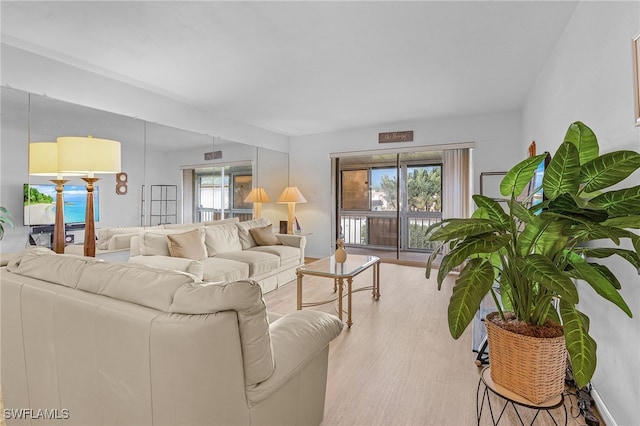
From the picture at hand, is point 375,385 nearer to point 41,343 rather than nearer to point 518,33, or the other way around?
point 41,343

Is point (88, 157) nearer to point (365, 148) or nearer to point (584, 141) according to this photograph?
point (584, 141)

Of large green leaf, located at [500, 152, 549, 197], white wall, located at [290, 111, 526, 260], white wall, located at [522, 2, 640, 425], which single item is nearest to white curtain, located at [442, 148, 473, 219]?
white wall, located at [290, 111, 526, 260]

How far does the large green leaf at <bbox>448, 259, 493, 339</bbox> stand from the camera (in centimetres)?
114

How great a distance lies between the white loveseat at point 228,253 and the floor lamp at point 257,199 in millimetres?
497

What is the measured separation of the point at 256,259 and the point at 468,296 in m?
2.98

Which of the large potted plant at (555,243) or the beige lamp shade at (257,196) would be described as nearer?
the large potted plant at (555,243)

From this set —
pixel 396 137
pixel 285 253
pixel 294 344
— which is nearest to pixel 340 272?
pixel 285 253

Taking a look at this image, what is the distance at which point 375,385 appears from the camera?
206cm

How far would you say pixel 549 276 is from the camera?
1015mm

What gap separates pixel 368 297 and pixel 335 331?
7.79 feet

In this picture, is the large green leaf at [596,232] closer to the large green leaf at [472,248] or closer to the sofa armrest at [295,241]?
the large green leaf at [472,248]

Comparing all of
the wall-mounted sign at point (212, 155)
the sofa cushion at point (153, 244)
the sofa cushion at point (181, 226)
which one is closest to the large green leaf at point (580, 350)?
the sofa cushion at point (153, 244)

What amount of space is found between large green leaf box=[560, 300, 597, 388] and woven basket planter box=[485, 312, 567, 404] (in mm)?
117

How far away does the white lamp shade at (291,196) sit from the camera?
592 centimetres
